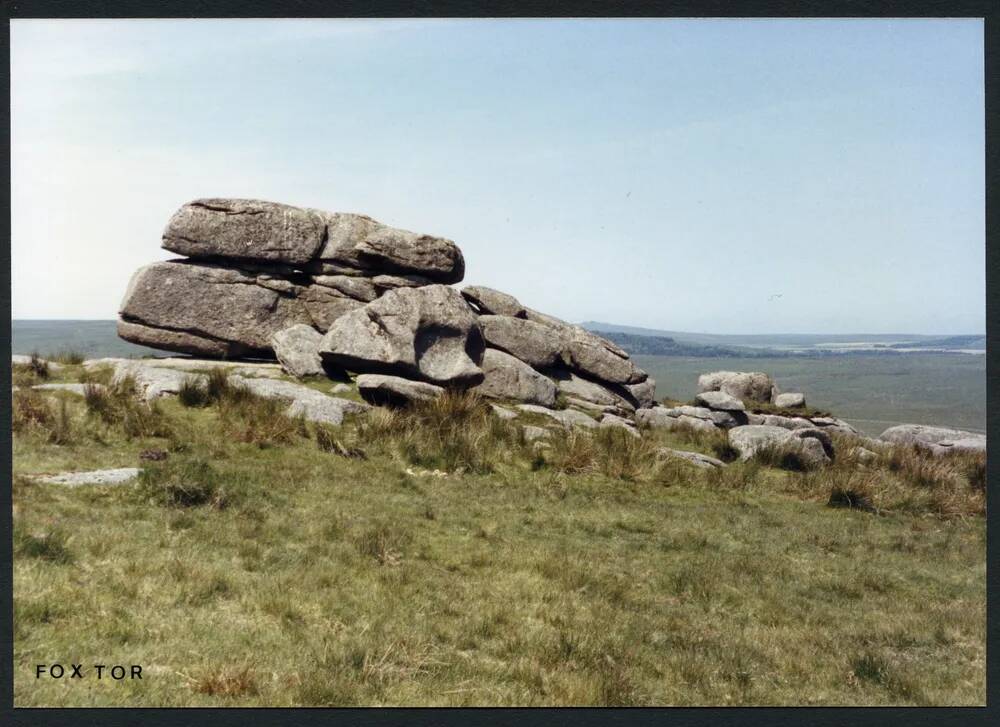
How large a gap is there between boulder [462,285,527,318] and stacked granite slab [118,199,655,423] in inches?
1.3

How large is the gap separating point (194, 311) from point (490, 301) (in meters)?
8.33

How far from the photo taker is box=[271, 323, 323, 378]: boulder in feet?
64.5

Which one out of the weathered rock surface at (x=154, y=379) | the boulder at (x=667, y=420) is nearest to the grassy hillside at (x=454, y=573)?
the weathered rock surface at (x=154, y=379)

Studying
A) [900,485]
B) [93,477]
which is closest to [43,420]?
[93,477]

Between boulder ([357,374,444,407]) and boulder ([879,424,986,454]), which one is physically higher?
boulder ([357,374,444,407])

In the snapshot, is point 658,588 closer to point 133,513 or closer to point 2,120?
point 133,513

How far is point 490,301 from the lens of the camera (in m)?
24.2

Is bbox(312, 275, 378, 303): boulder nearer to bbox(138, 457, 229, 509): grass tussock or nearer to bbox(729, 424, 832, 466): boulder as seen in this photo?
bbox(729, 424, 832, 466): boulder

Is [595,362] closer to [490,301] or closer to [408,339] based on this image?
[490,301]

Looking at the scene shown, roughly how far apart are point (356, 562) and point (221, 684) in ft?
9.31

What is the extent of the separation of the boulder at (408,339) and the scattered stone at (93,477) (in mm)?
8500

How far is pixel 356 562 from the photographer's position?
8750 millimetres

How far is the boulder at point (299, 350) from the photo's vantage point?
774 inches

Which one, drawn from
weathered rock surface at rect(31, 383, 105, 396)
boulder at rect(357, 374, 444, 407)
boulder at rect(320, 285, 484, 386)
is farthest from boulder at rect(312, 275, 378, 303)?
weathered rock surface at rect(31, 383, 105, 396)
